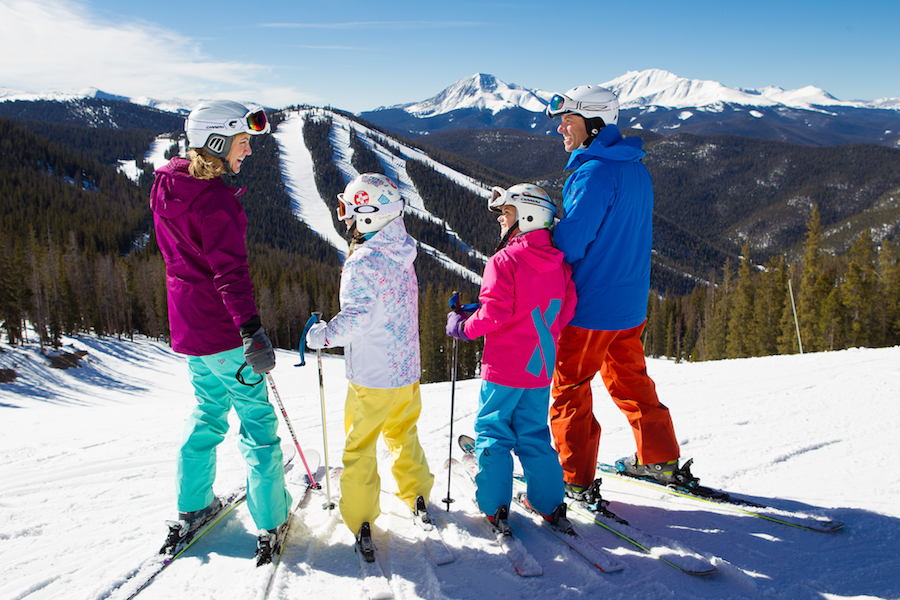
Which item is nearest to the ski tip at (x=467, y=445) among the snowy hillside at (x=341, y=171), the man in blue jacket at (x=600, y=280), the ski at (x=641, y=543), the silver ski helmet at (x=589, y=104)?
the ski at (x=641, y=543)

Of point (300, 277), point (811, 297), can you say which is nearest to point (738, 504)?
point (811, 297)

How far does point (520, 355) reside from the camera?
2.94 meters

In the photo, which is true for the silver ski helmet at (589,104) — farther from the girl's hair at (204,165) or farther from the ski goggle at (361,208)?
the girl's hair at (204,165)

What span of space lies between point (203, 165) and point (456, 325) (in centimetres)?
173

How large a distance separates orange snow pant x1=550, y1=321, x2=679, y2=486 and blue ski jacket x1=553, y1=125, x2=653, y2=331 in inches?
5.8

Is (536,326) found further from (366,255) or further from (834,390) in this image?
(834,390)

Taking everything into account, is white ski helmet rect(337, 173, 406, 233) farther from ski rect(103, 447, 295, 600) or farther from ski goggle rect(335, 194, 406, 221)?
ski rect(103, 447, 295, 600)

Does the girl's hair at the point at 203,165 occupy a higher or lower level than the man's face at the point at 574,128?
lower

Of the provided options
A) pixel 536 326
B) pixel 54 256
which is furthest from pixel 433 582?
pixel 54 256

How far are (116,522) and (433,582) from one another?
7.69ft

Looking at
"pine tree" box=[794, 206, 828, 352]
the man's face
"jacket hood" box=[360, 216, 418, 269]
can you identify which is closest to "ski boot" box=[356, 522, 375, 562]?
"jacket hood" box=[360, 216, 418, 269]

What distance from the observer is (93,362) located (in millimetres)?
32938

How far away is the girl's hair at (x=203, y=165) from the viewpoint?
2631 millimetres

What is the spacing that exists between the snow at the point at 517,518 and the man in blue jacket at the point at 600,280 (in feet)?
1.74
